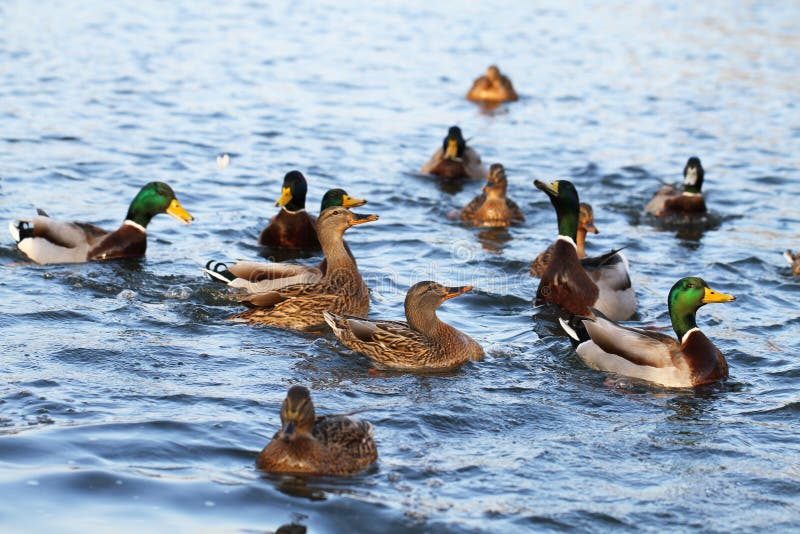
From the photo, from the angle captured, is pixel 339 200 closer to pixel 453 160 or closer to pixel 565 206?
pixel 565 206

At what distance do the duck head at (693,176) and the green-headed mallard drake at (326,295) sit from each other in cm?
548

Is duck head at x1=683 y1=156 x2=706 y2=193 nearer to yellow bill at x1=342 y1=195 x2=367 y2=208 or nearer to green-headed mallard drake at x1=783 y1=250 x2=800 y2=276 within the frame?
green-headed mallard drake at x1=783 y1=250 x2=800 y2=276

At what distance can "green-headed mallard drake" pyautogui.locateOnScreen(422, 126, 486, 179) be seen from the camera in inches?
619

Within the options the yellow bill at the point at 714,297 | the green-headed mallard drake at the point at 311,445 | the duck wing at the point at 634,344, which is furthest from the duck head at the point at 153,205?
the green-headed mallard drake at the point at 311,445

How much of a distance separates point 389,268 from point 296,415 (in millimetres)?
5290

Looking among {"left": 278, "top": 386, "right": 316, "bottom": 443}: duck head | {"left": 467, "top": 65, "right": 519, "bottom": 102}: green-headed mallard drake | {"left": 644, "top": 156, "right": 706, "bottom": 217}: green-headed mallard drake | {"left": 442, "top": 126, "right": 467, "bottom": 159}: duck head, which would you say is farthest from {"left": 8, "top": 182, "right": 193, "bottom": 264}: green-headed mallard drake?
{"left": 467, "top": 65, "right": 519, "bottom": 102}: green-headed mallard drake

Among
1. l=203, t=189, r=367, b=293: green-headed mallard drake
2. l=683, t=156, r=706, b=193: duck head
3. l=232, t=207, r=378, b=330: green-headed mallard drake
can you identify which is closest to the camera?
l=232, t=207, r=378, b=330: green-headed mallard drake

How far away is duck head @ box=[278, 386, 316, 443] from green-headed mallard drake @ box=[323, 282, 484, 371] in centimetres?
219

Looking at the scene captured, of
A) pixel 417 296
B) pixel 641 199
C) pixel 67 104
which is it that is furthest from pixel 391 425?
pixel 67 104

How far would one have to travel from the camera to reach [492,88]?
68.7ft

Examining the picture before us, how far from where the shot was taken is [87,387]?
25.6 ft

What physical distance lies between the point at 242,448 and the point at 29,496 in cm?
A: 121

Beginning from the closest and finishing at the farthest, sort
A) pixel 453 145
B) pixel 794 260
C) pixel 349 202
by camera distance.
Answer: pixel 349 202 < pixel 794 260 < pixel 453 145

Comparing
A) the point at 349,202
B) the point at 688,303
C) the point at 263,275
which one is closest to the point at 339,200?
the point at 349,202
